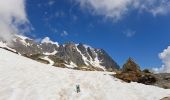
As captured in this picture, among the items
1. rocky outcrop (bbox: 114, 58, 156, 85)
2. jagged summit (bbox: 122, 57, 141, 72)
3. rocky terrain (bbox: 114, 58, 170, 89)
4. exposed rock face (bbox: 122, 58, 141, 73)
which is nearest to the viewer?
rocky terrain (bbox: 114, 58, 170, 89)

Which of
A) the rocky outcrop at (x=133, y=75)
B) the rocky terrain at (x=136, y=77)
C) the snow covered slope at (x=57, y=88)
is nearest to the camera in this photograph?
the snow covered slope at (x=57, y=88)

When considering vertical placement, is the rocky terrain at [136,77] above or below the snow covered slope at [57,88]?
above

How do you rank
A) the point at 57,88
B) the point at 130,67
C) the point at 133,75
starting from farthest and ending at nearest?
the point at 130,67 < the point at 133,75 < the point at 57,88

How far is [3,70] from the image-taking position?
31.8 m

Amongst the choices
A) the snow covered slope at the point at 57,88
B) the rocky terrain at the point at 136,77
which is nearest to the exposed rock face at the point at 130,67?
the rocky terrain at the point at 136,77

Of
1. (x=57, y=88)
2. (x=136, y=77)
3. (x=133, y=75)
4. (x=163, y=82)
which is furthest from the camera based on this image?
(x=133, y=75)

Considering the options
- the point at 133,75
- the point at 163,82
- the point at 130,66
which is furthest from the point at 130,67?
the point at 163,82

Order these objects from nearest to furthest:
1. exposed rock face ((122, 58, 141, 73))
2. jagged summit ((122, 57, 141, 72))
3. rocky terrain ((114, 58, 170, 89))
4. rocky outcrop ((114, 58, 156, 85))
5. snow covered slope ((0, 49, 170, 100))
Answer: snow covered slope ((0, 49, 170, 100)), rocky terrain ((114, 58, 170, 89)), rocky outcrop ((114, 58, 156, 85)), exposed rock face ((122, 58, 141, 73)), jagged summit ((122, 57, 141, 72))

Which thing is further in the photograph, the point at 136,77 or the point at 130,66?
the point at 130,66

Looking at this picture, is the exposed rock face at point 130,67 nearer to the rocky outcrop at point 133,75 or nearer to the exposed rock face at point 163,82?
the rocky outcrop at point 133,75

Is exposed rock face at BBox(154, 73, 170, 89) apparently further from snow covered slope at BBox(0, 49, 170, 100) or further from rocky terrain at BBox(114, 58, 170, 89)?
snow covered slope at BBox(0, 49, 170, 100)

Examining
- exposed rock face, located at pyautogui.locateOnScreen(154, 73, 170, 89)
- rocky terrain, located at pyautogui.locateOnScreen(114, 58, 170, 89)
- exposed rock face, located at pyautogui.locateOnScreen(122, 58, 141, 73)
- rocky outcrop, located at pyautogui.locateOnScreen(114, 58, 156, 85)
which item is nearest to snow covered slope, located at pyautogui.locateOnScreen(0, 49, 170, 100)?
rocky outcrop, located at pyautogui.locateOnScreen(114, 58, 156, 85)

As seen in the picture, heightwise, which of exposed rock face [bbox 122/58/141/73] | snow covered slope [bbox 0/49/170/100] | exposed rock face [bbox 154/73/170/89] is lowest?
snow covered slope [bbox 0/49/170/100]

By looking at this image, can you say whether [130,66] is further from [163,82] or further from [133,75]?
[163,82]
